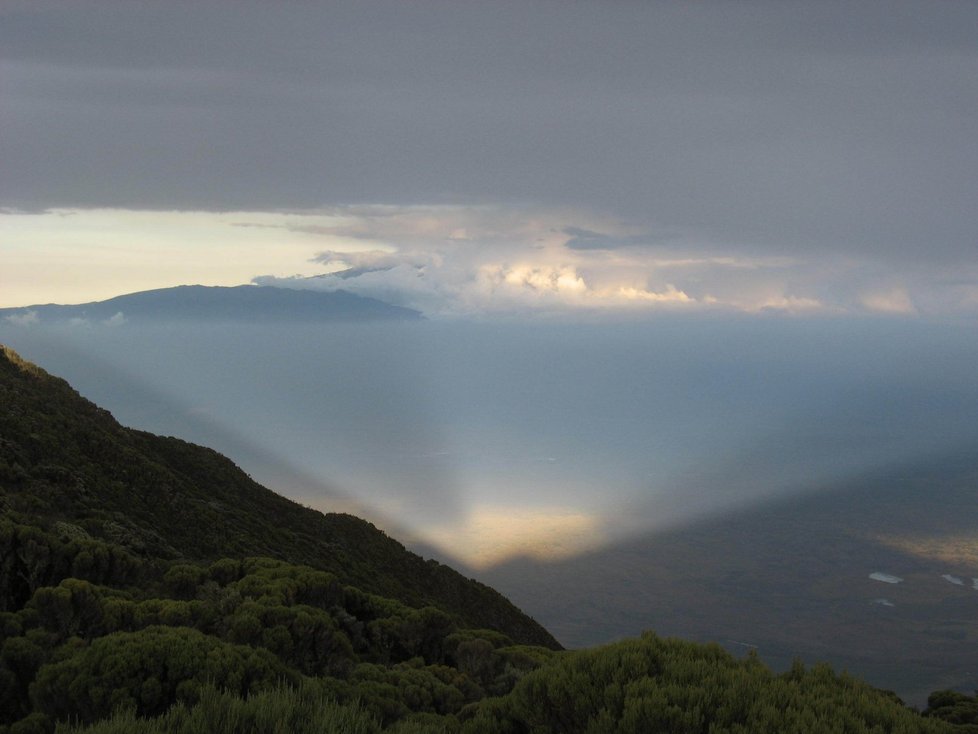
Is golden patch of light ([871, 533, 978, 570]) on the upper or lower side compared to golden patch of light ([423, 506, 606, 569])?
upper

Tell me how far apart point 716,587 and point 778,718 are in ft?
528

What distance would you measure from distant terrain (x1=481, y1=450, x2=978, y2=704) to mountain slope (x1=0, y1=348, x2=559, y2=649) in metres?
76.5

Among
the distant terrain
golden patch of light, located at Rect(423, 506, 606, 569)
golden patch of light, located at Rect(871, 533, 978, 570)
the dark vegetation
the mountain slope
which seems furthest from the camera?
golden patch of light, located at Rect(871, 533, 978, 570)

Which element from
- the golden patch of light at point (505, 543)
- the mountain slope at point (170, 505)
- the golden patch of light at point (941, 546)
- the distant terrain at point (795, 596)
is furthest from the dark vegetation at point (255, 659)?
the golden patch of light at point (941, 546)

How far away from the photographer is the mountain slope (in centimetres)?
2677

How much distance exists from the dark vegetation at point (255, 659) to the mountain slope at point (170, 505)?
0.15 m

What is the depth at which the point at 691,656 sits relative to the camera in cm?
1126

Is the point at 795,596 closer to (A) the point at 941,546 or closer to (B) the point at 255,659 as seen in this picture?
(A) the point at 941,546

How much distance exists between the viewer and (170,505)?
32.3 m

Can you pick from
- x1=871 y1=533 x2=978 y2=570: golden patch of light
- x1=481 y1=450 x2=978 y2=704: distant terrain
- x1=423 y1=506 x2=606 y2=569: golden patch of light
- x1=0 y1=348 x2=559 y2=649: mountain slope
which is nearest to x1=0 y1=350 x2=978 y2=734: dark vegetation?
x1=0 y1=348 x2=559 y2=649: mountain slope

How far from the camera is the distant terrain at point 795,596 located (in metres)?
127

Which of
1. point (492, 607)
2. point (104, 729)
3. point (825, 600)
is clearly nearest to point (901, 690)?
point (825, 600)

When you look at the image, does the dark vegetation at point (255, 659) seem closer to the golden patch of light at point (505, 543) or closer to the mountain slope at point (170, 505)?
the mountain slope at point (170, 505)

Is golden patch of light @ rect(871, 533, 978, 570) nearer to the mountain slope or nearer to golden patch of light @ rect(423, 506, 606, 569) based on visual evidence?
golden patch of light @ rect(423, 506, 606, 569)
